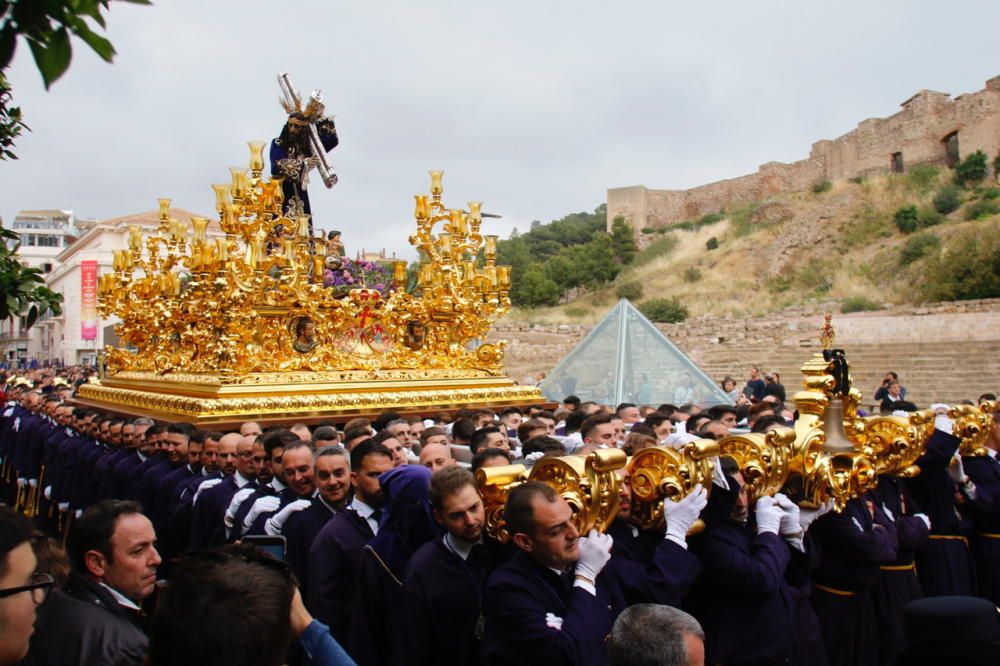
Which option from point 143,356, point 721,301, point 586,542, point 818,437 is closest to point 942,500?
point 818,437

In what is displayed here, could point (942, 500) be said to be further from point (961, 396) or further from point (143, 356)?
point (961, 396)

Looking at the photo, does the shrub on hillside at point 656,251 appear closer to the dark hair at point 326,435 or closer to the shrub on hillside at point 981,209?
the shrub on hillside at point 981,209

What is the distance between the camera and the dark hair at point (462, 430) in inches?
301

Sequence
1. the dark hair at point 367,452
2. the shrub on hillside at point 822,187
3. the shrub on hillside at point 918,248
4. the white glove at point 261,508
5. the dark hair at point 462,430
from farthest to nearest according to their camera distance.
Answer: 1. the shrub on hillside at point 822,187
2. the shrub on hillside at point 918,248
3. the dark hair at point 462,430
4. the white glove at point 261,508
5. the dark hair at point 367,452

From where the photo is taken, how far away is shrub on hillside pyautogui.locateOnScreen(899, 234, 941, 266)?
1649 inches

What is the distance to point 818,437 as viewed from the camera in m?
4.04

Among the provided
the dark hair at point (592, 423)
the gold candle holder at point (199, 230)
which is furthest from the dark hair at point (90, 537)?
the gold candle holder at point (199, 230)

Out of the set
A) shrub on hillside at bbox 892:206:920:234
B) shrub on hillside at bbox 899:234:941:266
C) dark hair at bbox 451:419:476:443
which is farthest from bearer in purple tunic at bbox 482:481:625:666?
shrub on hillside at bbox 892:206:920:234

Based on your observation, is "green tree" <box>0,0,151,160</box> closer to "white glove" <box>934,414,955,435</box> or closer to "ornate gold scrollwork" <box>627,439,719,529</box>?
"ornate gold scrollwork" <box>627,439,719,529</box>

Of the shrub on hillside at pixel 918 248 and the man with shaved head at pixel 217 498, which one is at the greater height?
the shrub on hillside at pixel 918 248

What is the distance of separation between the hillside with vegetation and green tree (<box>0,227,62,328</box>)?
118 feet

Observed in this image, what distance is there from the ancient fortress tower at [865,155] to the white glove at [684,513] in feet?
190

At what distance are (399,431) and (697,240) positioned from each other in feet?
197

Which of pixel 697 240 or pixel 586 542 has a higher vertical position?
pixel 697 240
